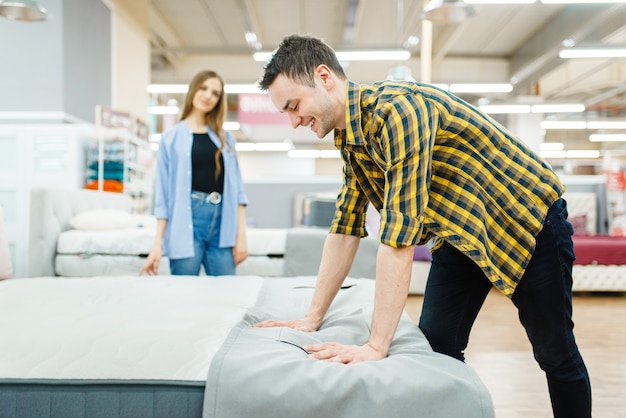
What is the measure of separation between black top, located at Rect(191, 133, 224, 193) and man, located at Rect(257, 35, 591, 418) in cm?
108

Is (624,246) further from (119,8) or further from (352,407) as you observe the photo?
(119,8)

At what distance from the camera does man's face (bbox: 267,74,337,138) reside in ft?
3.53

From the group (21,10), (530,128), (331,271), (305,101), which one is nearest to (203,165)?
(331,271)

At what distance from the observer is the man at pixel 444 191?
3.21 feet

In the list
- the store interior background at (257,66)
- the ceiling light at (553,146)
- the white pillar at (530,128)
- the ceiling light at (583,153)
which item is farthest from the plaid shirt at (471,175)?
the ceiling light at (583,153)

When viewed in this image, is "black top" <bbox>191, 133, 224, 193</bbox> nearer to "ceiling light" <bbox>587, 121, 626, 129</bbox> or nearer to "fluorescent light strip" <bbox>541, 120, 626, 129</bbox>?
"fluorescent light strip" <bbox>541, 120, 626, 129</bbox>

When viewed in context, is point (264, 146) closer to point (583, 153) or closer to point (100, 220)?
point (583, 153)

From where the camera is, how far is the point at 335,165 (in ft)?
62.8

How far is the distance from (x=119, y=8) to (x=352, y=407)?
23.9 ft

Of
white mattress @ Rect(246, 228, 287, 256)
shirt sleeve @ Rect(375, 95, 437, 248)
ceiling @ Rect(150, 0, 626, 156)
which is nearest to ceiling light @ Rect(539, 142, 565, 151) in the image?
ceiling @ Rect(150, 0, 626, 156)

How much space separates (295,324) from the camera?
4.22ft

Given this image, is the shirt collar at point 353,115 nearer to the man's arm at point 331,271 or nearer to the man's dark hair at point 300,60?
the man's dark hair at point 300,60

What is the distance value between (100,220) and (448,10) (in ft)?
12.3

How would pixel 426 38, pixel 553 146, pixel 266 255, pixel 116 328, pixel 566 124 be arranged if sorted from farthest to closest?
pixel 553 146
pixel 566 124
pixel 426 38
pixel 266 255
pixel 116 328
